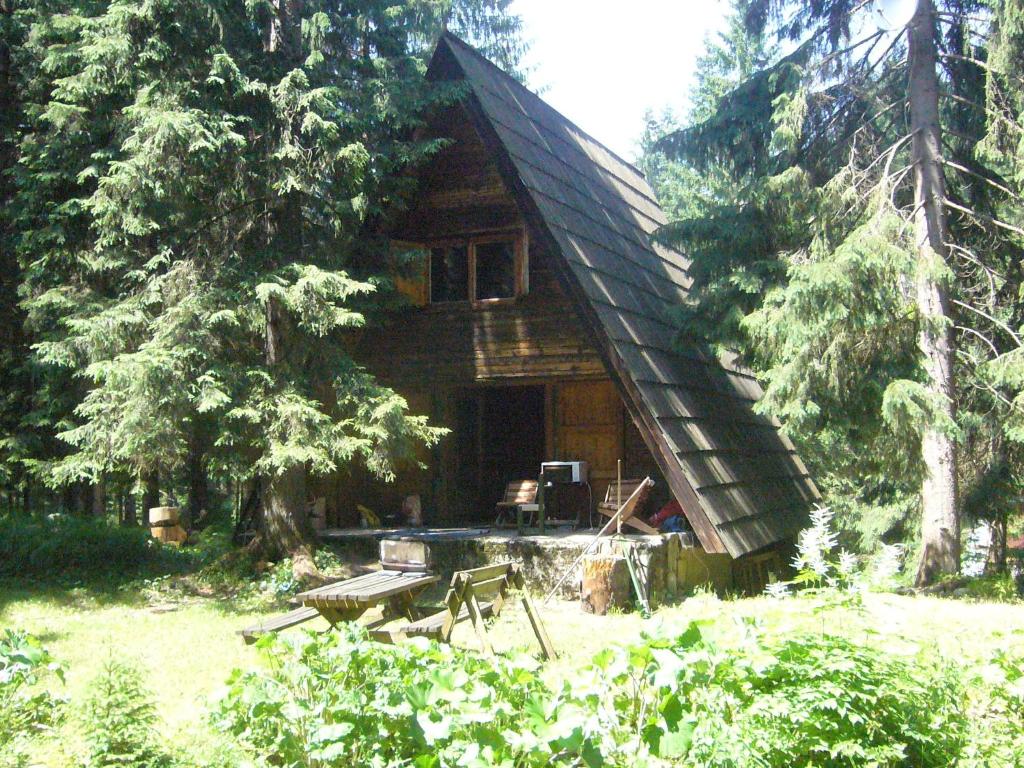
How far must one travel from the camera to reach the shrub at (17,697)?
4.66m

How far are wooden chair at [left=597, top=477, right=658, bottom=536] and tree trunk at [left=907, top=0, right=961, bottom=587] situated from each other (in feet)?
10.4

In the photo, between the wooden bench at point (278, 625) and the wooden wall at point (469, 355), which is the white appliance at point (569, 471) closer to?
the wooden wall at point (469, 355)

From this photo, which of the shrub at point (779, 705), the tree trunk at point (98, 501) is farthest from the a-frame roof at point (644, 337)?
the tree trunk at point (98, 501)

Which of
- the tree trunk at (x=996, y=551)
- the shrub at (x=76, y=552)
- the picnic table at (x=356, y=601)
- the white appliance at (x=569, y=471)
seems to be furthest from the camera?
the tree trunk at (x=996, y=551)

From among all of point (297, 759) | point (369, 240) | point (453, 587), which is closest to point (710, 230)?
point (369, 240)

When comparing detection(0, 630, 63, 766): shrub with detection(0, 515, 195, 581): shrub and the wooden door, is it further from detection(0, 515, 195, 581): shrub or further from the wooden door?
the wooden door

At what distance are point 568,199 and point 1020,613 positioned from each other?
7.02 metres

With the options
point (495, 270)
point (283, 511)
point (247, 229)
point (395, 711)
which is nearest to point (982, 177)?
point (495, 270)

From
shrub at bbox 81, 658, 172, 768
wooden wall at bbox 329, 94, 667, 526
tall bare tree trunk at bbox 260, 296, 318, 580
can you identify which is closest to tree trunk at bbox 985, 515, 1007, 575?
wooden wall at bbox 329, 94, 667, 526

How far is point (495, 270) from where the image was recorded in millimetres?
12922

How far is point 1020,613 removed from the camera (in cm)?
908

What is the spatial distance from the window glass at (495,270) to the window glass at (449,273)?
0.19 m

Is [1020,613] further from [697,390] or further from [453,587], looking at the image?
[453,587]

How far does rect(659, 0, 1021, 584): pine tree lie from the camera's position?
420 inches
